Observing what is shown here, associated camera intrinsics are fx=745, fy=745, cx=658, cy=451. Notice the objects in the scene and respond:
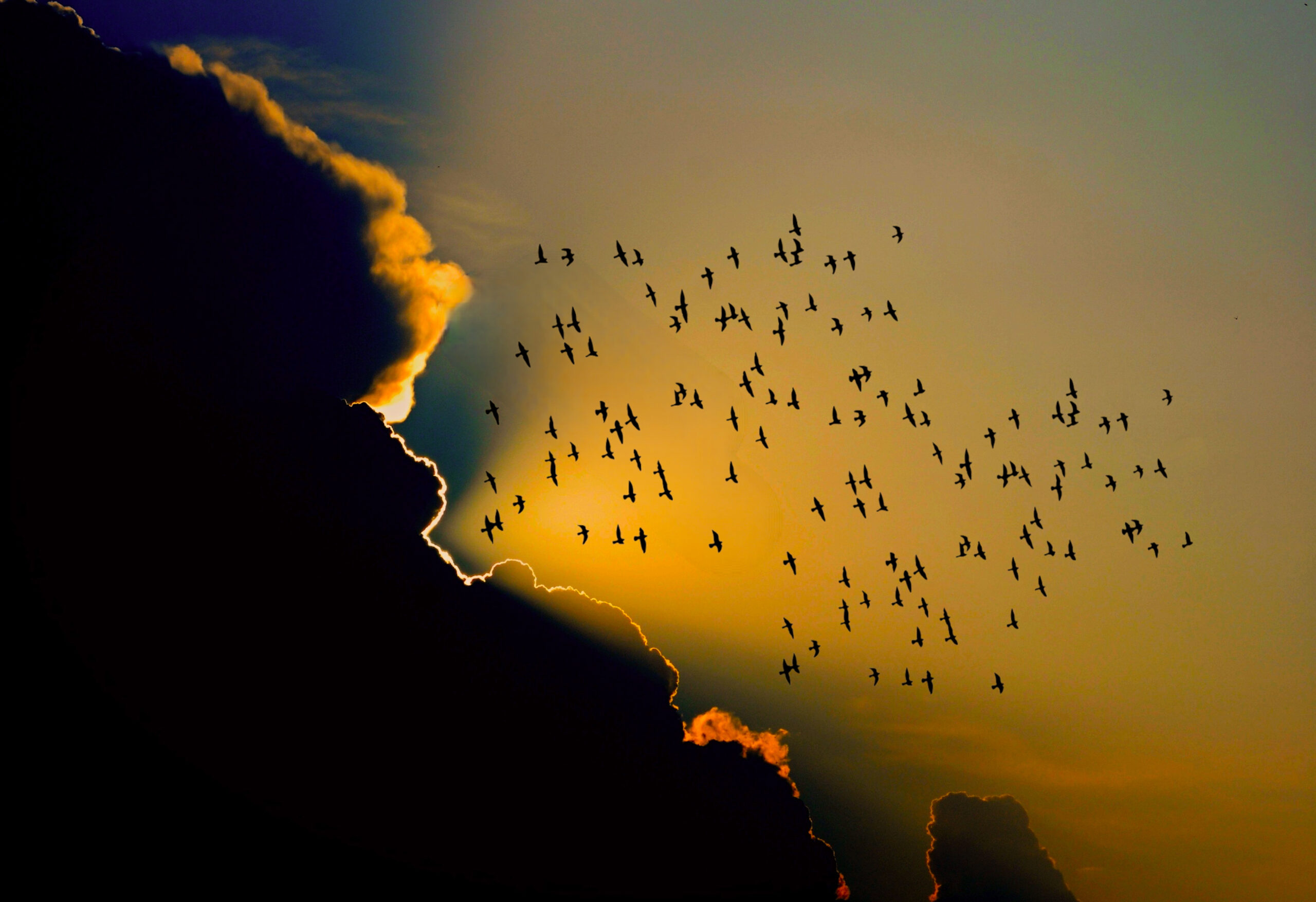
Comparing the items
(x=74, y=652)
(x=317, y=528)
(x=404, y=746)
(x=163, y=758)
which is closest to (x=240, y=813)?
(x=163, y=758)

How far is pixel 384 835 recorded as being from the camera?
7057 inches

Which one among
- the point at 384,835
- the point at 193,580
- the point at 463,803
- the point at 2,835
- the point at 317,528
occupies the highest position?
the point at 317,528

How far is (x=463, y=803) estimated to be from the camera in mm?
194625

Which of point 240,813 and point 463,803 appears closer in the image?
point 240,813

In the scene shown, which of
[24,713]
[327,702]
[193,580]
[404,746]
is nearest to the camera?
[24,713]

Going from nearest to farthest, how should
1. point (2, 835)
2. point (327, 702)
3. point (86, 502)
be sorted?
point (2, 835)
point (86, 502)
point (327, 702)

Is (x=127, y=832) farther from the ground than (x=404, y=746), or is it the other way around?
(x=404, y=746)

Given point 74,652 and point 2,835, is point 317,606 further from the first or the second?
point 2,835

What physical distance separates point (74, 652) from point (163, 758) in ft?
103

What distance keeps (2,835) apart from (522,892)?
120 m

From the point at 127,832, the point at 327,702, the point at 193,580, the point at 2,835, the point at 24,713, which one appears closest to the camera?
the point at 2,835

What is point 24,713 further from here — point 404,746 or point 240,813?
point 404,746

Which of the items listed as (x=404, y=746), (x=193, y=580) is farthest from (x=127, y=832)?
(x=404, y=746)

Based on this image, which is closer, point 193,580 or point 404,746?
point 193,580
